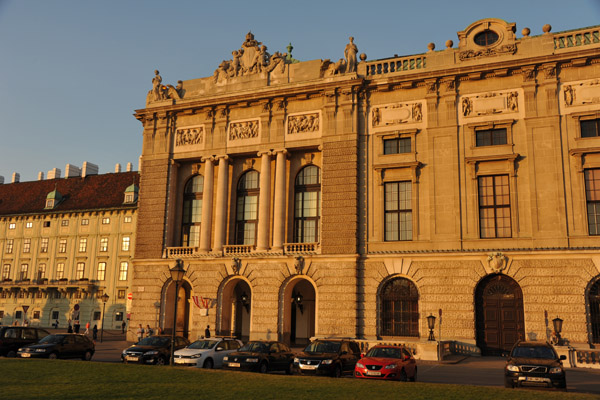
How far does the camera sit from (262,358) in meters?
26.1

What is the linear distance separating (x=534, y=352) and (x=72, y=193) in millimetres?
71379

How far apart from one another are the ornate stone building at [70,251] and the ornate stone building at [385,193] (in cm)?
2697

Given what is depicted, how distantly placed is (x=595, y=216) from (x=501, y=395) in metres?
22.5

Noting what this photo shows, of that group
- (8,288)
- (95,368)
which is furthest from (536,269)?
(8,288)

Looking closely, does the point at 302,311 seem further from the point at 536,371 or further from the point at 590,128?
the point at 536,371

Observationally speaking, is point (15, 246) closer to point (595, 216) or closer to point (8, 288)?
point (8, 288)

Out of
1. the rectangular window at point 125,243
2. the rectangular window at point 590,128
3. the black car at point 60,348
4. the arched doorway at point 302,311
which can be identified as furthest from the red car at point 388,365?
the rectangular window at point 125,243

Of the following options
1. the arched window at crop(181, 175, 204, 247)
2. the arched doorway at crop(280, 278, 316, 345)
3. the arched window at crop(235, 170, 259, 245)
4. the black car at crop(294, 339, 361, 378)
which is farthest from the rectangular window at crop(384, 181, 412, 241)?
the arched window at crop(181, 175, 204, 247)

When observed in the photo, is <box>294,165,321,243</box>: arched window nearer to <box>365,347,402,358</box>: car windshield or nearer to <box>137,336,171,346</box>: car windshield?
<box>137,336,171,346</box>: car windshield

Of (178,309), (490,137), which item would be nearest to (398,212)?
(490,137)

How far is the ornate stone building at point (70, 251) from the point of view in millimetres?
72750

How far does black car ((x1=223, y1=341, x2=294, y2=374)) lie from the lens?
25.8 metres

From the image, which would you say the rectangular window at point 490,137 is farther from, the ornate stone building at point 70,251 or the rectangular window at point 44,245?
the rectangular window at point 44,245

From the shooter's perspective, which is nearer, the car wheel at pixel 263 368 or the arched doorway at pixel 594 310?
the car wheel at pixel 263 368
